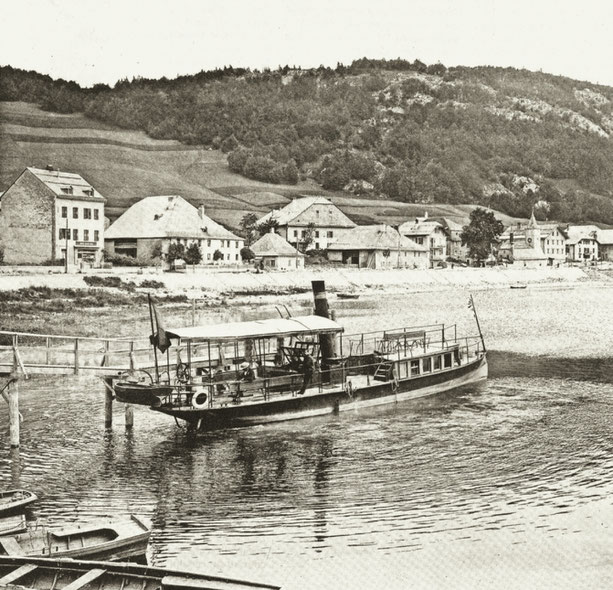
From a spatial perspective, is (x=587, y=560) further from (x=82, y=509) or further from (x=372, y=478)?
(x=82, y=509)

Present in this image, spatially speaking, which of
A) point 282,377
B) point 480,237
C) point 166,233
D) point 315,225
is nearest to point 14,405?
point 282,377

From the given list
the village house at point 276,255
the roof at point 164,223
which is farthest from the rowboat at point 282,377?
the village house at point 276,255

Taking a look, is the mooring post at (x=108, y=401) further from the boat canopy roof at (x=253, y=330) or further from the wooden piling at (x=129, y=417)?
the boat canopy roof at (x=253, y=330)

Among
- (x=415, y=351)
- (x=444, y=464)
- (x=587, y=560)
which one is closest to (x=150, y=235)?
(x=415, y=351)

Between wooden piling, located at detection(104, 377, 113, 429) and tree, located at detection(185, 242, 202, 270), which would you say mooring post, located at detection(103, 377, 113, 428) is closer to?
wooden piling, located at detection(104, 377, 113, 429)

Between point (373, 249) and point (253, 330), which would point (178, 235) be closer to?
point (373, 249)

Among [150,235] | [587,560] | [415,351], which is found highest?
[150,235]
